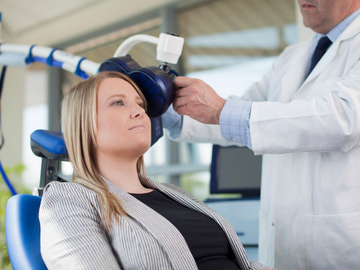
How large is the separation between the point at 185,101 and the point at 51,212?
55cm

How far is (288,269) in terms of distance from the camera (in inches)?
53.9

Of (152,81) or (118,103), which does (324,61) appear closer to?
(152,81)

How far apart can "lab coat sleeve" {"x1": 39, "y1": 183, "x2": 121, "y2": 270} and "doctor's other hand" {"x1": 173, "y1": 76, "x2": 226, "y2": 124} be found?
18.2 inches

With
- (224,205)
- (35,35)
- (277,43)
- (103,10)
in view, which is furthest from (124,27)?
(224,205)

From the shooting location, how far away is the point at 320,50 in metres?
1.55

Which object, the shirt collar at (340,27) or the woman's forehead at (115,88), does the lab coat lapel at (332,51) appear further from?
the woman's forehead at (115,88)

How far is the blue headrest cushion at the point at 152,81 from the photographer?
4.05 ft

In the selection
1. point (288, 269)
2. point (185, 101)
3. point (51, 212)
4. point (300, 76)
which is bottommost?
point (288, 269)

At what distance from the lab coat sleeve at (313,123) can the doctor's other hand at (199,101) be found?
0.40 ft

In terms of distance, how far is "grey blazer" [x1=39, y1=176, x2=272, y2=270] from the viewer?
2.92 ft

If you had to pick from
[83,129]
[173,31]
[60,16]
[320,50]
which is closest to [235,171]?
[320,50]

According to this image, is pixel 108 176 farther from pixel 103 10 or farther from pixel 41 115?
pixel 41 115

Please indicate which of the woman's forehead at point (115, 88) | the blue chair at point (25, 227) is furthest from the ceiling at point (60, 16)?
the blue chair at point (25, 227)

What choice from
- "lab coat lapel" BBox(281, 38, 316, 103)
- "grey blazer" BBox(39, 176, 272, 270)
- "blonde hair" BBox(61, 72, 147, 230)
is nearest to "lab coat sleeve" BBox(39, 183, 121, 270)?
"grey blazer" BBox(39, 176, 272, 270)
